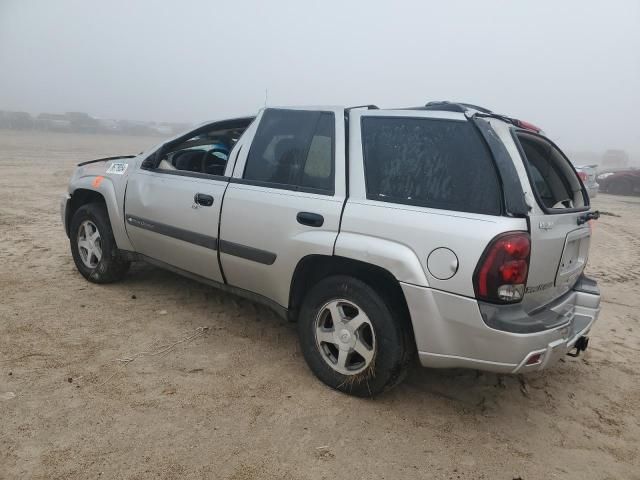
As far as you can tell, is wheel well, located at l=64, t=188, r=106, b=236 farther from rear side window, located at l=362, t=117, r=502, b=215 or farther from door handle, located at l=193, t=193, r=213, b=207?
rear side window, located at l=362, t=117, r=502, b=215

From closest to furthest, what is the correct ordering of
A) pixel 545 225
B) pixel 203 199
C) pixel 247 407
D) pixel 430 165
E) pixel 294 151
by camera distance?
pixel 545 225 < pixel 430 165 < pixel 247 407 < pixel 294 151 < pixel 203 199

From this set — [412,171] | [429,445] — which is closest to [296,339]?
[429,445]

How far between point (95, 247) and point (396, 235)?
315cm

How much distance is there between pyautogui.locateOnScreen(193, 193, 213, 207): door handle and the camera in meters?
3.51

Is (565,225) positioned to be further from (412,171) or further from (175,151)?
(175,151)

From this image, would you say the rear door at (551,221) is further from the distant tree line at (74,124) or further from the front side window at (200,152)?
the distant tree line at (74,124)

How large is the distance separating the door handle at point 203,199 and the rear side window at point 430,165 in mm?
1231

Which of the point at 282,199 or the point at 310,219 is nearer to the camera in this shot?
the point at 310,219

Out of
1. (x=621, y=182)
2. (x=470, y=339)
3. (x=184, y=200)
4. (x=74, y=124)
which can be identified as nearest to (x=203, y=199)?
(x=184, y=200)

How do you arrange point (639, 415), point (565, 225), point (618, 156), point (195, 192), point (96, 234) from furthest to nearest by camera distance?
1. point (618, 156)
2. point (96, 234)
3. point (195, 192)
4. point (639, 415)
5. point (565, 225)

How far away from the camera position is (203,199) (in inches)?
140

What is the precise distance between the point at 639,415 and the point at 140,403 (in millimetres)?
2968

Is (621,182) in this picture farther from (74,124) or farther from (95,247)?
(74,124)

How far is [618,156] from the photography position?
138 feet
